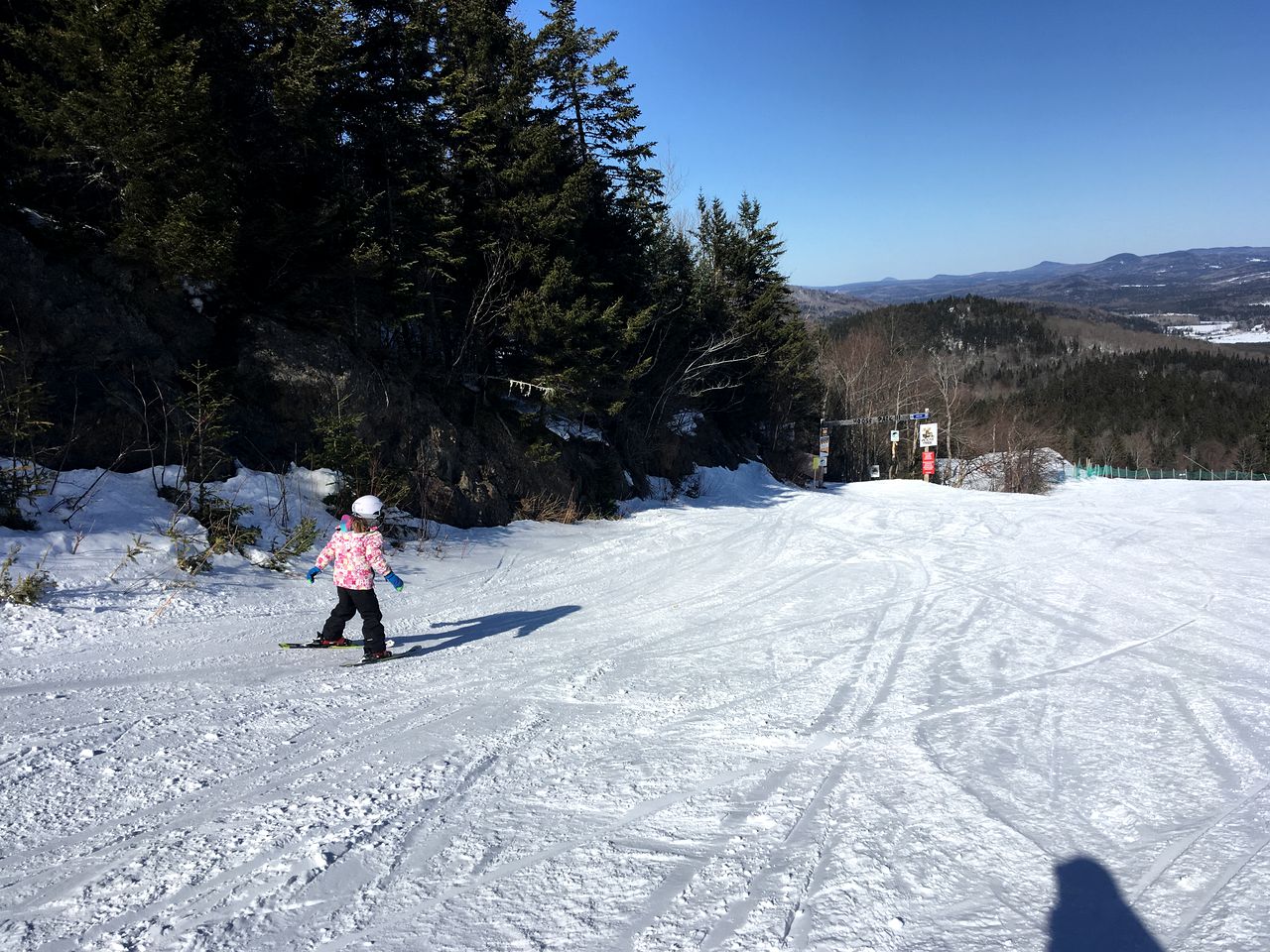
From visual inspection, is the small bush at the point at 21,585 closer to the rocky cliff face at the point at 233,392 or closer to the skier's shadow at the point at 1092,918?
the rocky cliff face at the point at 233,392

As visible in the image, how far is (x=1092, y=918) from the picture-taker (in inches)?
117

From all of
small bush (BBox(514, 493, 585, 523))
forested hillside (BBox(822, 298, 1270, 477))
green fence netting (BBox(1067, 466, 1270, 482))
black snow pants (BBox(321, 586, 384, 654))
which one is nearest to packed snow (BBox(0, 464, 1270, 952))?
black snow pants (BBox(321, 586, 384, 654))

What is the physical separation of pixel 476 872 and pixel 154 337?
33.2ft

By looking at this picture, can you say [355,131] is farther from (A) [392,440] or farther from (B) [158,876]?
(B) [158,876]

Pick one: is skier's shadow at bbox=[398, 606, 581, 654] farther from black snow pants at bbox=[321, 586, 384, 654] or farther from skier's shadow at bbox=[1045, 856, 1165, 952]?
skier's shadow at bbox=[1045, 856, 1165, 952]

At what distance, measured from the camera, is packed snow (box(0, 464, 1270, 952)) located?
9.63ft

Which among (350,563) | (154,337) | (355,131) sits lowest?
(350,563)

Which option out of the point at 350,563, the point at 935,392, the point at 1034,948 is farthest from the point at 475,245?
the point at 935,392

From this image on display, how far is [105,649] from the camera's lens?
600 centimetres

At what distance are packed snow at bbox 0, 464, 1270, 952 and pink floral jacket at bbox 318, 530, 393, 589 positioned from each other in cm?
75

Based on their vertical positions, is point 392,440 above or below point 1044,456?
above

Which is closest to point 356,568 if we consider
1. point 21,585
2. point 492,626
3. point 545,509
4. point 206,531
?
point 492,626

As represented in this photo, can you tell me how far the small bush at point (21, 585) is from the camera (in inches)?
253

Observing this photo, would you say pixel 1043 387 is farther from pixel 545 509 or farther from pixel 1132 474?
pixel 545 509
